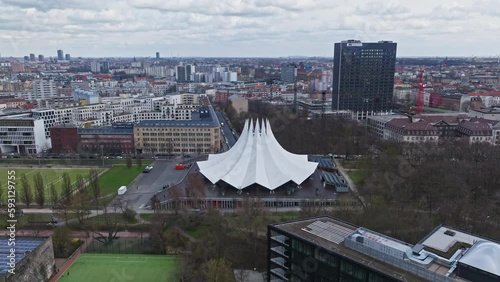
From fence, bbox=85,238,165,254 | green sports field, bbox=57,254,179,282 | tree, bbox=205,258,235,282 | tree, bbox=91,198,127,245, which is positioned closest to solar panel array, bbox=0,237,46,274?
green sports field, bbox=57,254,179,282

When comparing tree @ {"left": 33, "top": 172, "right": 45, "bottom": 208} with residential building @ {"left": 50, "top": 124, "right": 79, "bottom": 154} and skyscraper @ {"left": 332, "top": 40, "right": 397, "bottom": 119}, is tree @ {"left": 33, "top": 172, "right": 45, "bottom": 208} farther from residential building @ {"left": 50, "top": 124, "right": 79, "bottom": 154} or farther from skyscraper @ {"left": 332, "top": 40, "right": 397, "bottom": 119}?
skyscraper @ {"left": 332, "top": 40, "right": 397, "bottom": 119}

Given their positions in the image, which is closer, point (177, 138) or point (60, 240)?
point (60, 240)

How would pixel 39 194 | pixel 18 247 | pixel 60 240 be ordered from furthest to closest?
pixel 39 194, pixel 60 240, pixel 18 247

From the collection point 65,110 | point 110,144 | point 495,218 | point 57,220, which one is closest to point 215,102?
point 65,110

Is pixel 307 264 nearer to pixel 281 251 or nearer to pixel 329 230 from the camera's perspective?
pixel 281 251

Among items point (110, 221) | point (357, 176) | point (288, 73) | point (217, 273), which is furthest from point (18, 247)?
point (288, 73)

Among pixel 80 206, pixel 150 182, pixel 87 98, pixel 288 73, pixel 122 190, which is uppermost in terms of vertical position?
pixel 288 73

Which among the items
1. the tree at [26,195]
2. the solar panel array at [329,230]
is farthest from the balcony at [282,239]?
the tree at [26,195]
